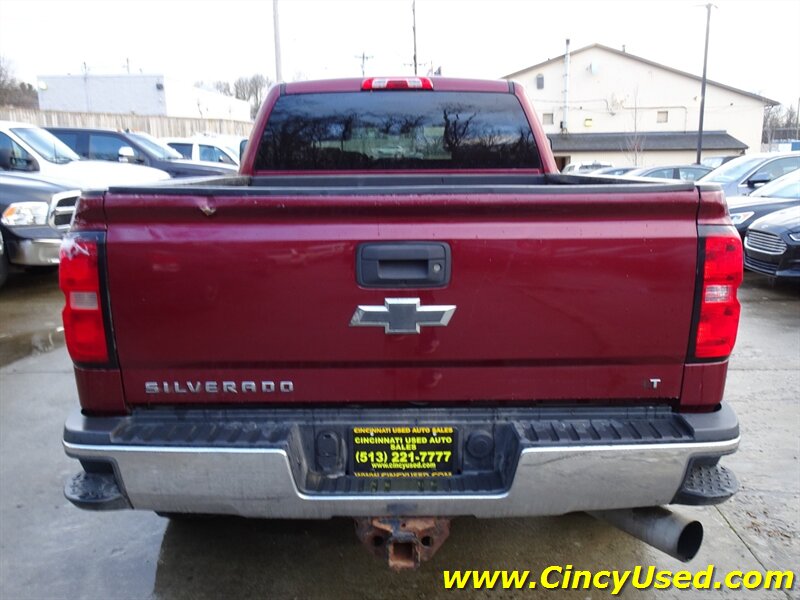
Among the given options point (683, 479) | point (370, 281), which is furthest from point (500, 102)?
point (683, 479)

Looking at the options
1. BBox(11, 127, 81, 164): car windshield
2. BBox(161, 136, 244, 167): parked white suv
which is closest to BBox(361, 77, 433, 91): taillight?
BBox(11, 127, 81, 164): car windshield

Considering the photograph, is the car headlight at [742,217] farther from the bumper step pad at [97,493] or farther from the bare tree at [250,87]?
the bare tree at [250,87]

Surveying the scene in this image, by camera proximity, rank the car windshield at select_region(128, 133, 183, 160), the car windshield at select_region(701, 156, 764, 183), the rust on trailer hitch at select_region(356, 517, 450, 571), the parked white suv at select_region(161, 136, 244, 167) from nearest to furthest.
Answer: the rust on trailer hitch at select_region(356, 517, 450, 571)
the car windshield at select_region(701, 156, 764, 183)
the car windshield at select_region(128, 133, 183, 160)
the parked white suv at select_region(161, 136, 244, 167)

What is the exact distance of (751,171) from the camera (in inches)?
461

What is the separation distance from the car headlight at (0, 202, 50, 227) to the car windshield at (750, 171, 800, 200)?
10.1 metres

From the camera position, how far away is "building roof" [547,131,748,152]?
4912 centimetres

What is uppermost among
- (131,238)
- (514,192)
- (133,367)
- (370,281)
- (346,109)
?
(346,109)

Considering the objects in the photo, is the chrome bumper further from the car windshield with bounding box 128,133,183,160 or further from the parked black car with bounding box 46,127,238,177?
the car windshield with bounding box 128,133,183,160

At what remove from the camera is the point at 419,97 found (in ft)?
12.8

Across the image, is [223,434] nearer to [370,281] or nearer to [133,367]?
[133,367]

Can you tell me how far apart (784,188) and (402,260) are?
31.8ft

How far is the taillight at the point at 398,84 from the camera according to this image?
388 cm

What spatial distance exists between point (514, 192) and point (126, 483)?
164 centimetres

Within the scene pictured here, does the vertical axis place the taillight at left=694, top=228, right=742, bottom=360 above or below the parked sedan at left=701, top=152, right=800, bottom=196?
below
